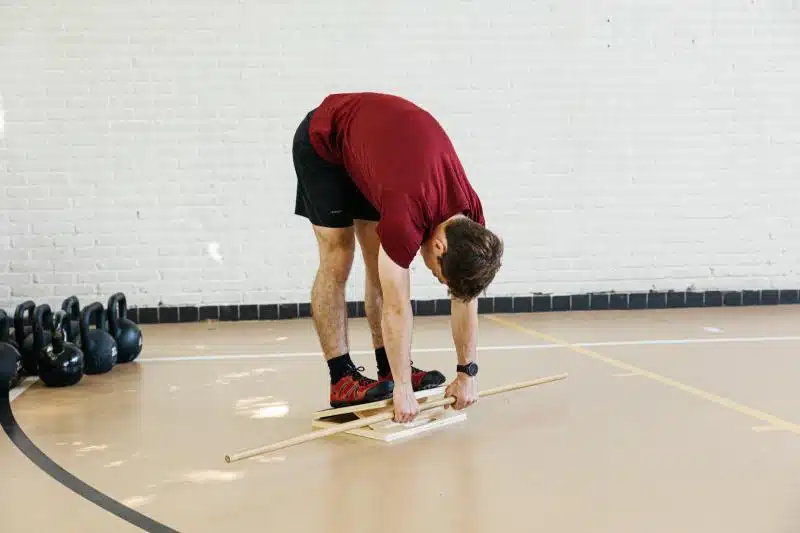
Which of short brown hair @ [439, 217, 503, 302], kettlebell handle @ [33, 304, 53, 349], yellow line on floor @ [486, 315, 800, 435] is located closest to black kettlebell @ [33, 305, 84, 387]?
kettlebell handle @ [33, 304, 53, 349]

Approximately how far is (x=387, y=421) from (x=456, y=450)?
1.14 ft

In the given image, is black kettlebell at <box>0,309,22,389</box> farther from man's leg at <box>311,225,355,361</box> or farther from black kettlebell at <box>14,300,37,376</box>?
man's leg at <box>311,225,355,361</box>

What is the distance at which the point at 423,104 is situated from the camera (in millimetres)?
6281

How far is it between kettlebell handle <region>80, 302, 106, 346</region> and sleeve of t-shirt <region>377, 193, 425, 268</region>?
218 cm

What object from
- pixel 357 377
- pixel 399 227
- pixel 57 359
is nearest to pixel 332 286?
pixel 357 377

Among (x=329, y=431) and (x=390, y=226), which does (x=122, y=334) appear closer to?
(x=329, y=431)

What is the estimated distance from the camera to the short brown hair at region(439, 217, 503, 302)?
270 cm

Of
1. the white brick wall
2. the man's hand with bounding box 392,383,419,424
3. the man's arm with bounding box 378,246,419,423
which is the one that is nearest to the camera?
the man's arm with bounding box 378,246,419,423

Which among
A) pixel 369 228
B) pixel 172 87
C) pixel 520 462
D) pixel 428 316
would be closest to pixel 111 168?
pixel 172 87

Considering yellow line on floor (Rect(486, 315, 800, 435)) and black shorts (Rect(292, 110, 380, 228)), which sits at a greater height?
black shorts (Rect(292, 110, 380, 228))

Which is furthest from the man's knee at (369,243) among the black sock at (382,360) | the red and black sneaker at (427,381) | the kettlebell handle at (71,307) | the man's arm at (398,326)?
the kettlebell handle at (71,307)

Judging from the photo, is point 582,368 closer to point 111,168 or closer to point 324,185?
point 324,185

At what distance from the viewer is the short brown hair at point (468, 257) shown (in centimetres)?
270

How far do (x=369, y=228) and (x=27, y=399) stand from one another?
5.87ft
